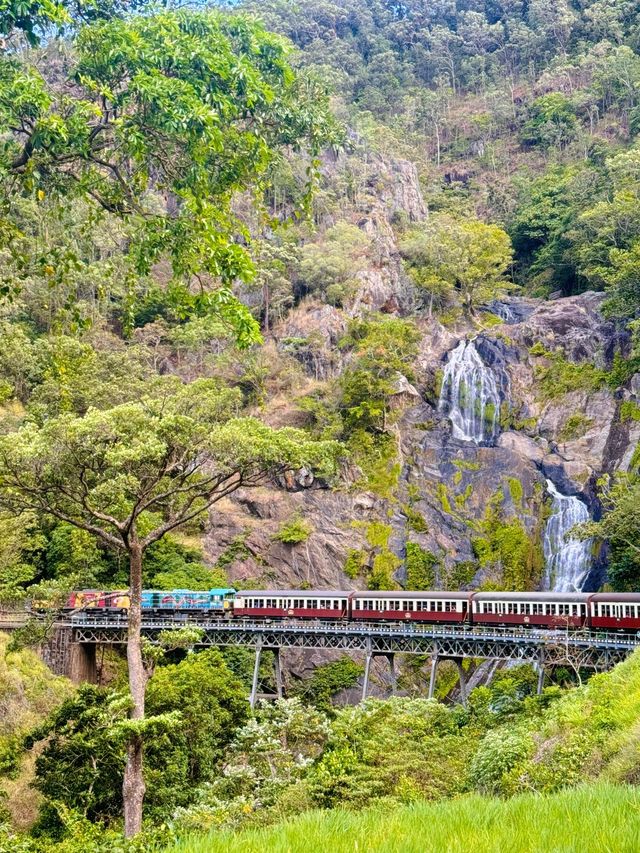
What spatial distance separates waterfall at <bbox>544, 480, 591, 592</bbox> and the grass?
105ft

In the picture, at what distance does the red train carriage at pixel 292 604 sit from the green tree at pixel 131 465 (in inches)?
753

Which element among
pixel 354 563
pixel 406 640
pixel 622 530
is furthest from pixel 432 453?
pixel 622 530

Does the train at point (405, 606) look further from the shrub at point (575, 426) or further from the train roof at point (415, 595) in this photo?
the shrub at point (575, 426)

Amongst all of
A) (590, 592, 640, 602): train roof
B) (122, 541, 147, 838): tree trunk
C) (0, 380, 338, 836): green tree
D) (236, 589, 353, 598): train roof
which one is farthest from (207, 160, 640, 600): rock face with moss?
(122, 541, 147, 838): tree trunk

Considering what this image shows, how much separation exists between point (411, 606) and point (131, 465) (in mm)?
20274

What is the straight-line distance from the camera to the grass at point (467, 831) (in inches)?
143

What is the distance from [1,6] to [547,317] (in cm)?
4476

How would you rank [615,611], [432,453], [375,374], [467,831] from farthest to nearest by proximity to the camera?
[375,374] < [432,453] < [615,611] < [467,831]

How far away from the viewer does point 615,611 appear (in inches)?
1126

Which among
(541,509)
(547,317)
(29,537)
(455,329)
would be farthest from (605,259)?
(29,537)

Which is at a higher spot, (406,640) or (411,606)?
(411,606)

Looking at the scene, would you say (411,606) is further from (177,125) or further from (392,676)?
(177,125)

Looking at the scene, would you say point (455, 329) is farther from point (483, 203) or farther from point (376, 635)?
point (376, 635)

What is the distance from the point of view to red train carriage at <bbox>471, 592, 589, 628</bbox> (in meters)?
29.1
